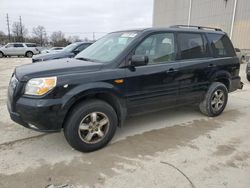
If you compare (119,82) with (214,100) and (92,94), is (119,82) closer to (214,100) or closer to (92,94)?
(92,94)

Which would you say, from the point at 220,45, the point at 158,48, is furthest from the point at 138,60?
the point at 220,45

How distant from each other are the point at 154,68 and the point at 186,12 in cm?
2826

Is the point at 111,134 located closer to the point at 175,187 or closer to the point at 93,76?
the point at 93,76

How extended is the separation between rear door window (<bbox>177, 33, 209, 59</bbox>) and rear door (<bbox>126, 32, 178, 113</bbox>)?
0.19 metres

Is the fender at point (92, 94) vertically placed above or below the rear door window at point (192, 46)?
below

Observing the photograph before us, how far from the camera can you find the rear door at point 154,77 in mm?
3529

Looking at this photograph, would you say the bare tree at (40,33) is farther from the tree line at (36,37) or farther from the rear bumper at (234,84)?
the rear bumper at (234,84)

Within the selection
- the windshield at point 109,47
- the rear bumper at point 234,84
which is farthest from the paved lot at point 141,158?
the windshield at point 109,47

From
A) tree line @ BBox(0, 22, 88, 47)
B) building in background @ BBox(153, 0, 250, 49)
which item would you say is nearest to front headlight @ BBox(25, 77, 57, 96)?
building in background @ BBox(153, 0, 250, 49)

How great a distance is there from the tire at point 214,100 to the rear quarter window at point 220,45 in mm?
663

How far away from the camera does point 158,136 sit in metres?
3.86

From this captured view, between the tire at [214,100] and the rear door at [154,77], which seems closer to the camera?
the rear door at [154,77]

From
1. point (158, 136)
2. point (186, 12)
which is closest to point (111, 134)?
point (158, 136)

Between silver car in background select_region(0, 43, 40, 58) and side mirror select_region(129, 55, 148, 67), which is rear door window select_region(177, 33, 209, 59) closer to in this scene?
side mirror select_region(129, 55, 148, 67)
